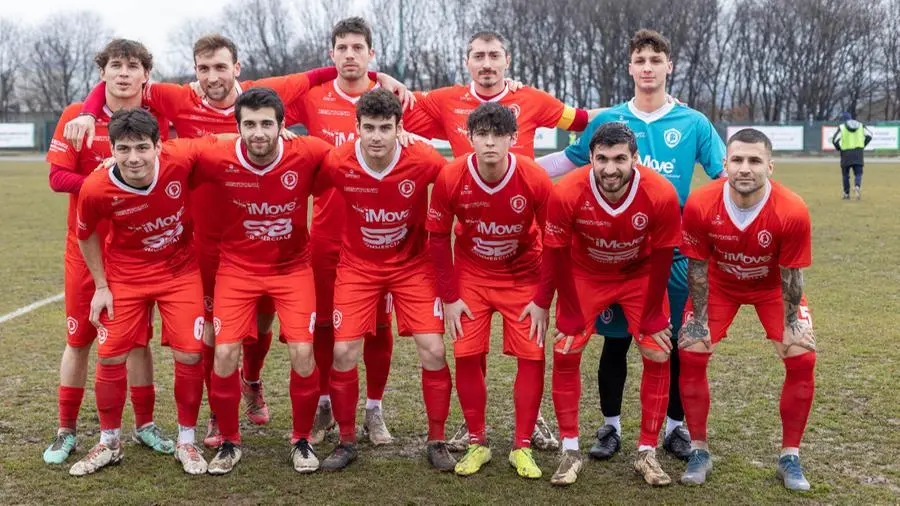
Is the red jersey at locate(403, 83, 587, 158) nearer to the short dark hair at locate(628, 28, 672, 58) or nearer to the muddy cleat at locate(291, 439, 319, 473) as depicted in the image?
the short dark hair at locate(628, 28, 672, 58)

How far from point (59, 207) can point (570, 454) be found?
15510 millimetres

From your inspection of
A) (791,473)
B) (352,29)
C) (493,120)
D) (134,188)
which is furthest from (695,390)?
(134,188)

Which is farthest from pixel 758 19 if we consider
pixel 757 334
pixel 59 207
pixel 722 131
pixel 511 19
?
pixel 757 334

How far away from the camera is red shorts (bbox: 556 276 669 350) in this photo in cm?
445

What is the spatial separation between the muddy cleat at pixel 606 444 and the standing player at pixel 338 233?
123cm

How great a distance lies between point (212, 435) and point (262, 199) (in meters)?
1.52

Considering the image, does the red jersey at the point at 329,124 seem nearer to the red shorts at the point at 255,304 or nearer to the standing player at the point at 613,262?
the red shorts at the point at 255,304

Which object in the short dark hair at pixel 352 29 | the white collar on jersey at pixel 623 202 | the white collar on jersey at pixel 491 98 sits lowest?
the white collar on jersey at pixel 623 202

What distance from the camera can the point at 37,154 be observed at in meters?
42.2

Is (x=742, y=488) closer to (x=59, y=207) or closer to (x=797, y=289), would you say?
(x=797, y=289)

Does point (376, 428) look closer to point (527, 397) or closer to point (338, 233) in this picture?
point (527, 397)

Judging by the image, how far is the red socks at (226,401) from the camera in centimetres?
452

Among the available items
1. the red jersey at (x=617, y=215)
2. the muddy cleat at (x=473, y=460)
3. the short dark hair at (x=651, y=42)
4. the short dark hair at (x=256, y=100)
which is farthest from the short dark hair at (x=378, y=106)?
the muddy cleat at (x=473, y=460)

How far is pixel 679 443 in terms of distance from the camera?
4762mm
